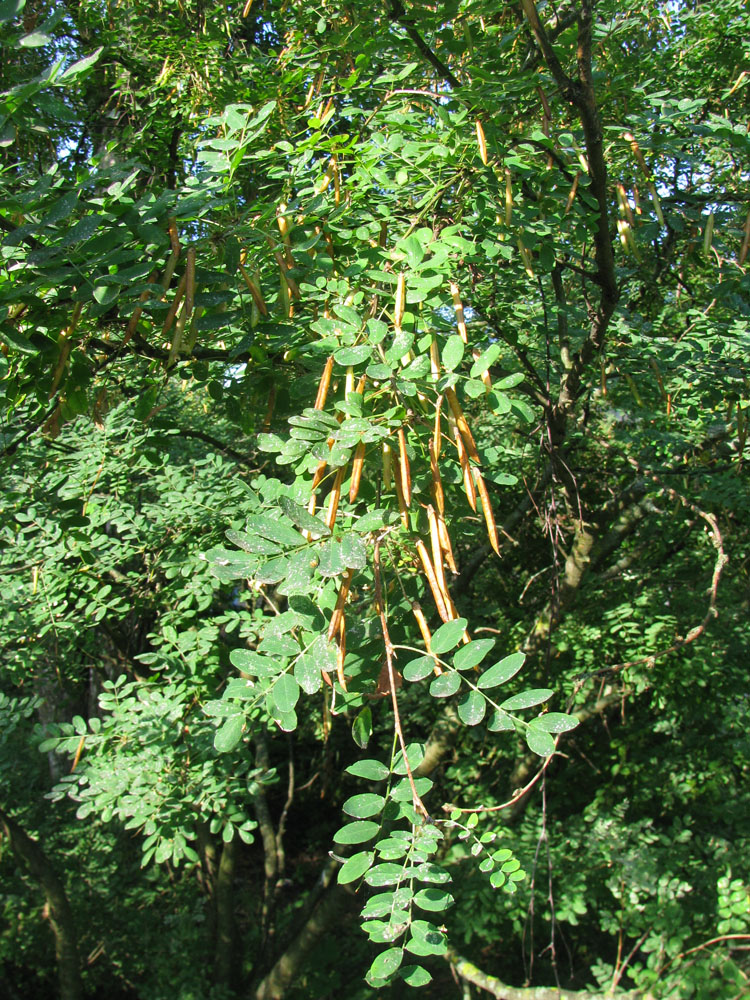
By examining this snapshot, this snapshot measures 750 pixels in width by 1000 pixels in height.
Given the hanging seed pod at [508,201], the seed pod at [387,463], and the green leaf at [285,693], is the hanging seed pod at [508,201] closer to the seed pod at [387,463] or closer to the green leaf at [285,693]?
the seed pod at [387,463]

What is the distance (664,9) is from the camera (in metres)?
3.15

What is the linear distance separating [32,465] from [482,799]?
2562 mm

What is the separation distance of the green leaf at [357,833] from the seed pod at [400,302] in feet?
2.10

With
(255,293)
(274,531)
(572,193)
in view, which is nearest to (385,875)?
(274,531)

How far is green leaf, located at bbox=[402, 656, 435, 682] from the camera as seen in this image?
89 cm

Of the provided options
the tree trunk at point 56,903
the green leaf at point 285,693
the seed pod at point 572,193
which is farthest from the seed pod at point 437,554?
the tree trunk at point 56,903

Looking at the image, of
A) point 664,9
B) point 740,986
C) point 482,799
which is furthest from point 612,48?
point 482,799

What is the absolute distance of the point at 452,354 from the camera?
0.98m

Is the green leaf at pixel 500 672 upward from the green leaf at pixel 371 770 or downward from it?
upward

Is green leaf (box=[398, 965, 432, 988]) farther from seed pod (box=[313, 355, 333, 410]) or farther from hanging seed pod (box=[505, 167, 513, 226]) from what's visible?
hanging seed pod (box=[505, 167, 513, 226])

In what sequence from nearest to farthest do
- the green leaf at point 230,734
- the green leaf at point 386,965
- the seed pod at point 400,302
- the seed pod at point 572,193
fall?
the green leaf at point 386,965
the green leaf at point 230,734
the seed pod at point 400,302
the seed pod at point 572,193

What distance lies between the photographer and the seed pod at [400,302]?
1028 mm

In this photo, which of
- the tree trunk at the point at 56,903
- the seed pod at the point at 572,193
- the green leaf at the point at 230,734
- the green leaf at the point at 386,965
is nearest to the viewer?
the green leaf at the point at 386,965

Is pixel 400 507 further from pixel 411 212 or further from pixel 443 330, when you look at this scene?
pixel 411 212
